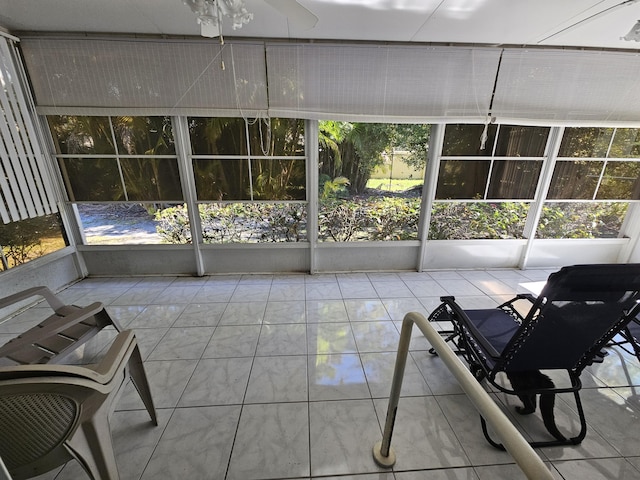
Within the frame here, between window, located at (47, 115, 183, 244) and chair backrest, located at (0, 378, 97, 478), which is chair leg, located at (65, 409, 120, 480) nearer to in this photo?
chair backrest, located at (0, 378, 97, 478)

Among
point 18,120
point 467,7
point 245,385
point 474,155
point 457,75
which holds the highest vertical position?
point 467,7

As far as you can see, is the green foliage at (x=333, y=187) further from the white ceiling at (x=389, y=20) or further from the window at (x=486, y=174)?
the white ceiling at (x=389, y=20)

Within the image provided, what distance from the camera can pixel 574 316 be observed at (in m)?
1.24

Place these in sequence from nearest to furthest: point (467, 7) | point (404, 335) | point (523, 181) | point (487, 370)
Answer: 1. point (404, 335)
2. point (487, 370)
3. point (467, 7)
4. point (523, 181)

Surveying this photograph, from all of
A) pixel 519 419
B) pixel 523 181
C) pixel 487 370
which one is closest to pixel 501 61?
pixel 523 181

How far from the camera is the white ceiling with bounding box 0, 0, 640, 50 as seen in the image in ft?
6.63

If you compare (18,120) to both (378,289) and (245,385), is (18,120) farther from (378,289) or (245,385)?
(378,289)

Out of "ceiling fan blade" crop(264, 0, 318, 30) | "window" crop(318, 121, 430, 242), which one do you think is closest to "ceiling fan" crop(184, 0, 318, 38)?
"ceiling fan blade" crop(264, 0, 318, 30)

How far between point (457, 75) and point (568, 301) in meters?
2.52

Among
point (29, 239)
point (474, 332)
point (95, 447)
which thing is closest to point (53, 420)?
point (95, 447)

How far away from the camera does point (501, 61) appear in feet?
8.97

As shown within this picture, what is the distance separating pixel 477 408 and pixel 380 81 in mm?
2881

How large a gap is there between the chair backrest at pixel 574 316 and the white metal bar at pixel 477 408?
0.63m

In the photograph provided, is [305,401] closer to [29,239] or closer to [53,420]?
[53,420]
